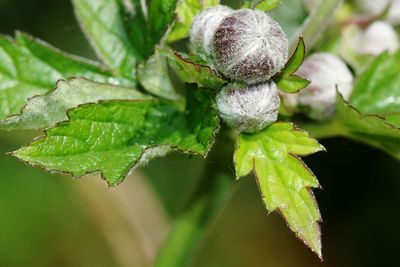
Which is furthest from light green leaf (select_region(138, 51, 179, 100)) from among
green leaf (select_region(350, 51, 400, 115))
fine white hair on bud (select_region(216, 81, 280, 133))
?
green leaf (select_region(350, 51, 400, 115))

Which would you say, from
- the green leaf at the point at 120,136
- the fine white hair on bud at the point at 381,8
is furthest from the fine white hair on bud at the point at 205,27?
the fine white hair on bud at the point at 381,8

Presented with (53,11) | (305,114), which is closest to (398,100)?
(305,114)

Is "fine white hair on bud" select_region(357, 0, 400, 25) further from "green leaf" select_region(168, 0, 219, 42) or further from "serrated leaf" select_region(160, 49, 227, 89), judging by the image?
"serrated leaf" select_region(160, 49, 227, 89)

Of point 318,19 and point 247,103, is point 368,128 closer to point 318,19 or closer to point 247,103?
point 318,19

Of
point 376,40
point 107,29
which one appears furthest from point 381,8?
point 107,29

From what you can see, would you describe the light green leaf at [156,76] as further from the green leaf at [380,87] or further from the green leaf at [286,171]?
the green leaf at [380,87]

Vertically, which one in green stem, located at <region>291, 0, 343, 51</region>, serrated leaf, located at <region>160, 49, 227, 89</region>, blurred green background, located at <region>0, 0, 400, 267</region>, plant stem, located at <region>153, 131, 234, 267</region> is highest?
serrated leaf, located at <region>160, 49, 227, 89</region>
